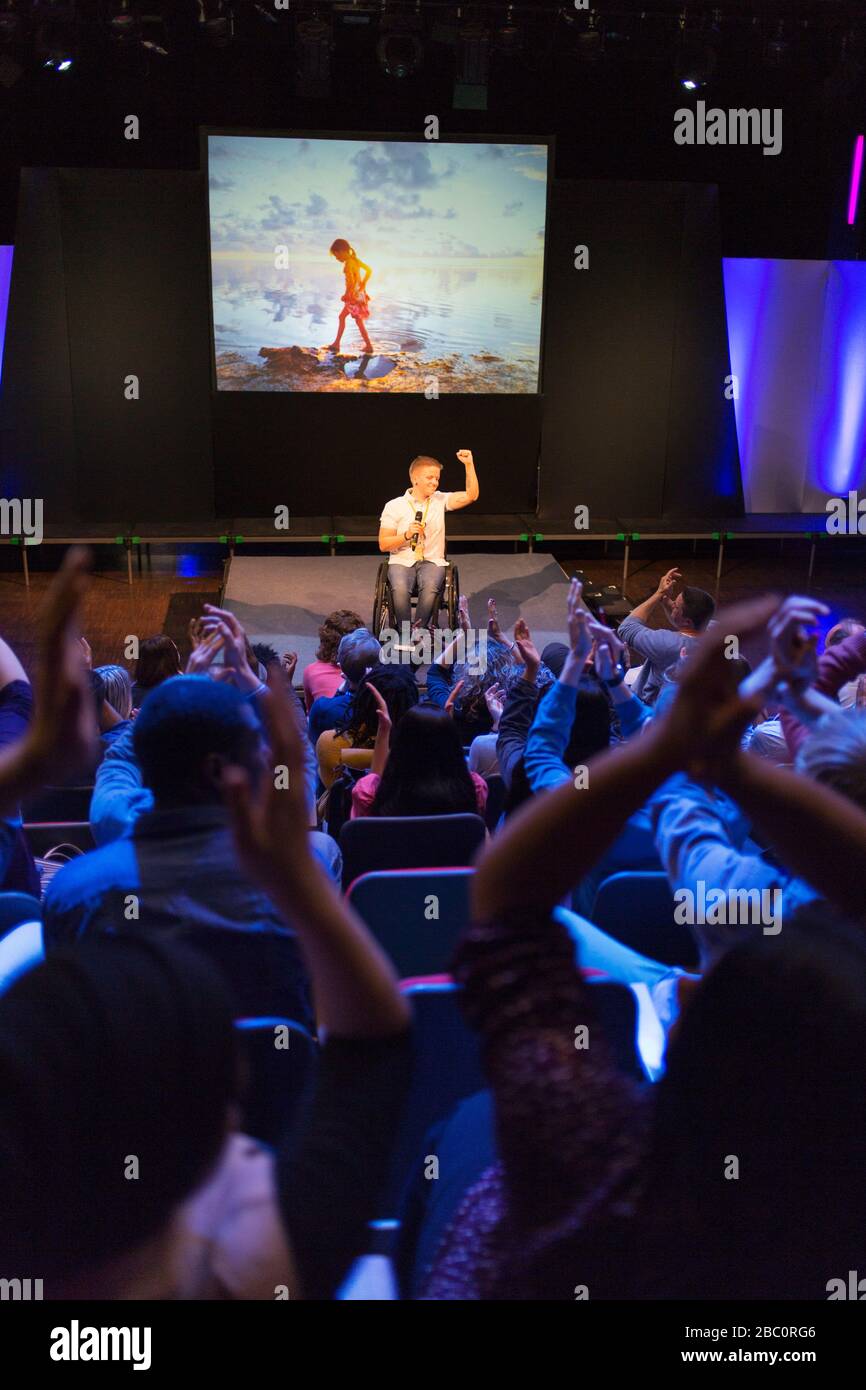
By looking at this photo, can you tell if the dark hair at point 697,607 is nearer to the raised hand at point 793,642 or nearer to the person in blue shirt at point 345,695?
the person in blue shirt at point 345,695

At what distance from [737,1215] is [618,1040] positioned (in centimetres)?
55

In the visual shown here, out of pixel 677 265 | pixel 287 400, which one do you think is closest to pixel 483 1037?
pixel 287 400

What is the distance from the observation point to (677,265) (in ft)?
28.8

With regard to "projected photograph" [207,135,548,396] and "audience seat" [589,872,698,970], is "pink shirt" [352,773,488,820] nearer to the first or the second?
"audience seat" [589,872,698,970]

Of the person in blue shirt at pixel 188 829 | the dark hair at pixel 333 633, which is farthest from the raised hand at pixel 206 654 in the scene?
the dark hair at pixel 333 633

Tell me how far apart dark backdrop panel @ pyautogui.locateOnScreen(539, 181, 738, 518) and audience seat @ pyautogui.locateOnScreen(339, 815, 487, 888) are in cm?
683

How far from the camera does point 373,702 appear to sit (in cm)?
324

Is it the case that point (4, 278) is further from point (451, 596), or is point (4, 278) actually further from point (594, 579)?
point (594, 579)

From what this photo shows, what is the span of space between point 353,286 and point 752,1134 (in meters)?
8.09

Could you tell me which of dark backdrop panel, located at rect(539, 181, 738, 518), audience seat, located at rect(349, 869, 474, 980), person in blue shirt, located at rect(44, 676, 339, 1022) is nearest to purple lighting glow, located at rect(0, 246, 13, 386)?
dark backdrop panel, located at rect(539, 181, 738, 518)

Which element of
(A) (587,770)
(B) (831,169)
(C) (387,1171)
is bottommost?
(C) (387,1171)

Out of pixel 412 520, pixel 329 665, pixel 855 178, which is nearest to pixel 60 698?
pixel 329 665

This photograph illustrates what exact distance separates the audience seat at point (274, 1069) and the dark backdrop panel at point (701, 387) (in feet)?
27.6

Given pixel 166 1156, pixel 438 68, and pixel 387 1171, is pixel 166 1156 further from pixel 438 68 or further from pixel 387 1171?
pixel 438 68
